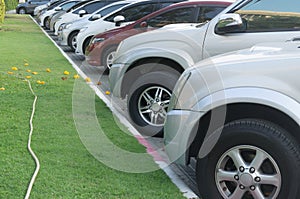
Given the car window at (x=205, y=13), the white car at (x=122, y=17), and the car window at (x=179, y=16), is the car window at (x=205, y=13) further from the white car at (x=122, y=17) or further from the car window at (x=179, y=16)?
the white car at (x=122, y=17)

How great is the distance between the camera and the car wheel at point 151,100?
6207mm

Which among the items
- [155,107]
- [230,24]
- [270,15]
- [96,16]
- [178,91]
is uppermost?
[270,15]

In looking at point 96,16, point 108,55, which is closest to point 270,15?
point 108,55

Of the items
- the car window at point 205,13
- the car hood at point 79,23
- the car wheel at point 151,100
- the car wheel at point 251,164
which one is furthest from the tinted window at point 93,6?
the car wheel at point 251,164

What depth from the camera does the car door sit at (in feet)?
18.1

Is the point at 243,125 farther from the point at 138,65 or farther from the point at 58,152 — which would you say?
the point at 138,65

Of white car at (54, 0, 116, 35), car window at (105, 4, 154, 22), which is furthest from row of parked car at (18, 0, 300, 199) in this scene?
white car at (54, 0, 116, 35)

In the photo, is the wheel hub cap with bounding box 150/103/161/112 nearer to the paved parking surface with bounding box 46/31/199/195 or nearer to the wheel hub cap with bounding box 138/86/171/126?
the wheel hub cap with bounding box 138/86/171/126

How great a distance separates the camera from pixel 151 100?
20.8 ft

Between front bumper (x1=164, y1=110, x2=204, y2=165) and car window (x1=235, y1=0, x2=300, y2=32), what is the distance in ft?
6.75

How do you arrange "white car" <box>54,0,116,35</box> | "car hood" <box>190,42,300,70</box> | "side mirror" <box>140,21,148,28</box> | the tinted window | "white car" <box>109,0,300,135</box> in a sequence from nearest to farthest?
"car hood" <box>190,42,300,70</box> < "white car" <box>109,0,300,135</box> < "side mirror" <box>140,21,148,28</box> < "white car" <box>54,0,116,35</box> < the tinted window

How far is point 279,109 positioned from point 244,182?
63cm

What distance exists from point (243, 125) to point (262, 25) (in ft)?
A: 7.48

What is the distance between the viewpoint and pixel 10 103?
23.5 feet
